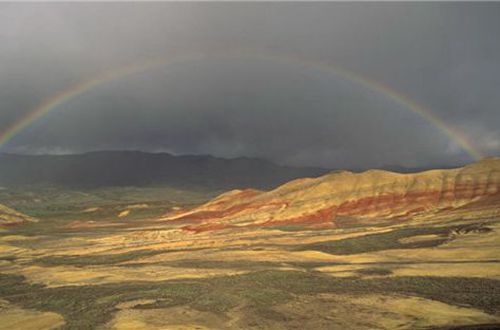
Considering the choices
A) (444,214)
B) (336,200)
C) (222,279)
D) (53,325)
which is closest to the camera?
(53,325)

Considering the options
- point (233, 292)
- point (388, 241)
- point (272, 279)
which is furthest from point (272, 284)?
point (388, 241)

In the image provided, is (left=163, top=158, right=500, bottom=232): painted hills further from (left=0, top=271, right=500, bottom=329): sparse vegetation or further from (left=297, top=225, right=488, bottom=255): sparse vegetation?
(left=0, top=271, right=500, bottom=329): sparse vegetation

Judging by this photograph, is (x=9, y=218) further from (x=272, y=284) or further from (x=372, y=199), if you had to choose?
(x=272, y=284)

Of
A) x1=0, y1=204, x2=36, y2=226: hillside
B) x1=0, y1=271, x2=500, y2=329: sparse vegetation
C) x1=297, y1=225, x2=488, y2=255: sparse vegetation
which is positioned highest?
x1=0, y1=204, x2=36, y2=226: hillside

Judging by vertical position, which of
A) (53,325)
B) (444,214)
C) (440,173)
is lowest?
(53,325)

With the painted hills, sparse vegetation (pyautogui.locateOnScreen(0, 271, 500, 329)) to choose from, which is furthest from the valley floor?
the painted hills

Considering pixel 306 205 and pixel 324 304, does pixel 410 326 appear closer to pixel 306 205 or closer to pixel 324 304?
pixel 324 304

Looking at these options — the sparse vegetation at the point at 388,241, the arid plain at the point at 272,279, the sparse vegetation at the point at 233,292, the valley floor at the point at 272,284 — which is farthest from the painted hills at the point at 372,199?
the sparse vegetation at the point at 233,292

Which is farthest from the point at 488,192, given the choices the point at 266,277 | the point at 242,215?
the point at 266,277
